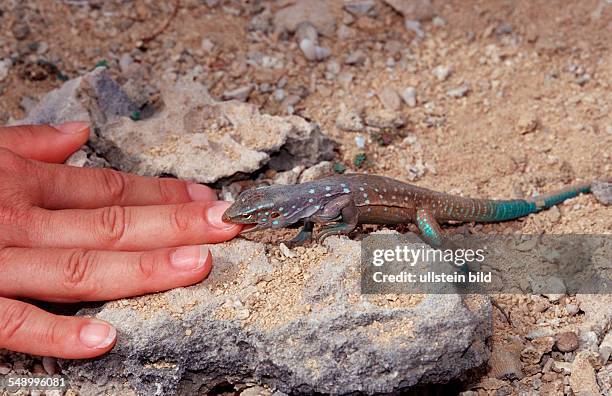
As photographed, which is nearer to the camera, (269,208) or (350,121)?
(269,208)

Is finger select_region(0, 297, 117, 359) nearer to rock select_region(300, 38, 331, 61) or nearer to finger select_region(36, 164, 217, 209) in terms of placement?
finger select_region(36, 164, 217, 209)

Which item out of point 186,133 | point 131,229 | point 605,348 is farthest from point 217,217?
point 605,348

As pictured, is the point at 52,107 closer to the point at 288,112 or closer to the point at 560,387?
the point at 288,112

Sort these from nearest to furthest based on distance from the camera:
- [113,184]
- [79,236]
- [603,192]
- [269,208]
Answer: [79,236] → [269,208] → [113,184] → [603,192]

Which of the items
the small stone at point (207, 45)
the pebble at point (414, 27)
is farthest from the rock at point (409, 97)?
the small stone at point (207, 45)

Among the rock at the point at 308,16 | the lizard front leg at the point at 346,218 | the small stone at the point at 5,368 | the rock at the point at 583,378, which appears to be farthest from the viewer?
the rock at the point at 308,16

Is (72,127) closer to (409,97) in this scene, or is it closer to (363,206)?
(363,206)

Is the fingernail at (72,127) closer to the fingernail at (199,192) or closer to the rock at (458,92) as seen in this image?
the fingernail at (199,192)
